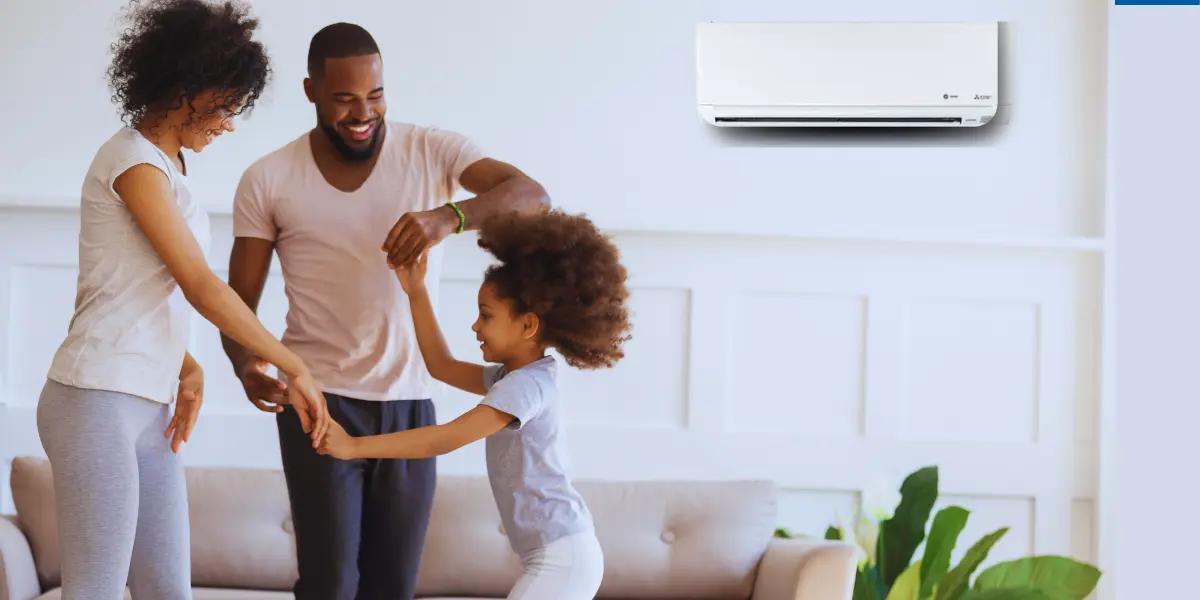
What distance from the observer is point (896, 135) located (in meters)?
3.39

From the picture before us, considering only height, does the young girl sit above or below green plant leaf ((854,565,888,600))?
above

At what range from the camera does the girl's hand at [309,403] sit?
6.35ft

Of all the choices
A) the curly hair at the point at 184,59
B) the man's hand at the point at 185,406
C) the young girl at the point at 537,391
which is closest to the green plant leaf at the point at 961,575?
the young girl at the point at 537,391

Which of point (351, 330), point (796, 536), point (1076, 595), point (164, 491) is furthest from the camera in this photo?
point (796, 536)

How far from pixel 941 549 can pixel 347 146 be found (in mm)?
1659

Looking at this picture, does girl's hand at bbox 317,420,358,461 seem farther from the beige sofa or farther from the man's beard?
the beige sofa

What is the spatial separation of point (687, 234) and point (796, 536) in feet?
2.72

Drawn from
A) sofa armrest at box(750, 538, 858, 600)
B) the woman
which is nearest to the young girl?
the woman

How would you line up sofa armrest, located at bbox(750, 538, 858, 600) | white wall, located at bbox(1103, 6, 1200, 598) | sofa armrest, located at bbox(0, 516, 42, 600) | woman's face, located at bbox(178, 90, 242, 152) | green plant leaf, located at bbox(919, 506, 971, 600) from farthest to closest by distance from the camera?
green plant leaf, located at bbox(919, 506, 971, 600)
sofa armrest, located at bbox(0, 516, 42, 600)
sofa armrest, located at bbox(750, 538, 858, 600)
white wall, located at bbox(1103, 6, 1200, 598)
woman's face, located at bbox(178, 90, 242, 152)

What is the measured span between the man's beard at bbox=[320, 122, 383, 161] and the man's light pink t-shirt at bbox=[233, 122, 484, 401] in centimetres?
3

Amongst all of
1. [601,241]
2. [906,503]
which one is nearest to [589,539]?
[601,241]

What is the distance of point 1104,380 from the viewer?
3336 millimetres

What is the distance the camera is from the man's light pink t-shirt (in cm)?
213

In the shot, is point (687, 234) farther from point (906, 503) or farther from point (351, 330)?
point (351, 330)
